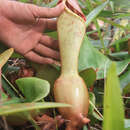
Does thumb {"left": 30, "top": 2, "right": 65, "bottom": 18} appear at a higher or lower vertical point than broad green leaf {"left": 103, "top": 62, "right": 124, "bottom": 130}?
higher

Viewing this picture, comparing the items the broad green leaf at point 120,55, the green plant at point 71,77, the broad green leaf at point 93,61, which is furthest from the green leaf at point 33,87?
the broad green leaf at point 120,55

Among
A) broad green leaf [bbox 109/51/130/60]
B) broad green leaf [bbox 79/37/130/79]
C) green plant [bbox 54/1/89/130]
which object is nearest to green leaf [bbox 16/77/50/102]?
green plant [bbox 54/1/89/130]

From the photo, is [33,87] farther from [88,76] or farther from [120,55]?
[120,55]

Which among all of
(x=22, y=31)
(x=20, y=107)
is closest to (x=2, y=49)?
(x=22, y=31)

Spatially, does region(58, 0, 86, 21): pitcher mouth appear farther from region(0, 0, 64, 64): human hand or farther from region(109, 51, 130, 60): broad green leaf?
region(109, 51, 130, 60): broad green leaf

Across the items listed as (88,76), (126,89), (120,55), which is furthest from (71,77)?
(120,55)

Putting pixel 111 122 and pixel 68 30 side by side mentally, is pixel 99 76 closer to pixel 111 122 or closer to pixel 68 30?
pixel 68 30
